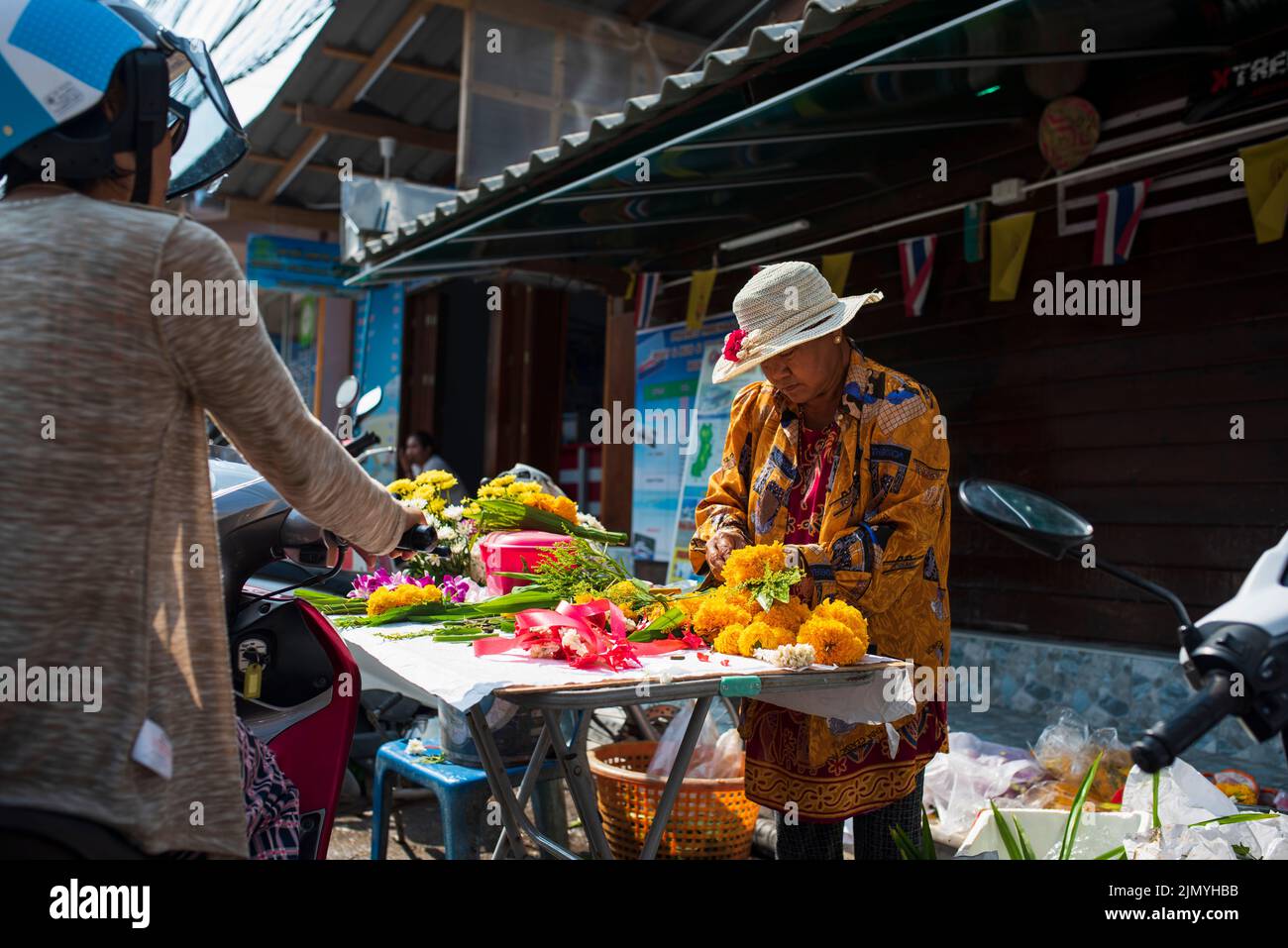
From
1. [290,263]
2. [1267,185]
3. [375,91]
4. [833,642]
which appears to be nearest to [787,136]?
[1267,185]

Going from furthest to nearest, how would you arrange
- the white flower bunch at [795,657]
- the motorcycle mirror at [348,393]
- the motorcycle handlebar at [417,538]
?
the motorcycle mirror at [348,393]
the white flower bunch at [795,657]
the motorcycle handlebar at [417,538]

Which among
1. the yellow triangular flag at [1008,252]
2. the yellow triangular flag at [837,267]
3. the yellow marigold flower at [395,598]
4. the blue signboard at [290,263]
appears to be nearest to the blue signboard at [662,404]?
the yellow triangular flag at [837,267]

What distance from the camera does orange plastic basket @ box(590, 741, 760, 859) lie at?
3.76 meters

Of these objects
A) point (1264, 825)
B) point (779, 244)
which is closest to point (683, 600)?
point (1264, 825)

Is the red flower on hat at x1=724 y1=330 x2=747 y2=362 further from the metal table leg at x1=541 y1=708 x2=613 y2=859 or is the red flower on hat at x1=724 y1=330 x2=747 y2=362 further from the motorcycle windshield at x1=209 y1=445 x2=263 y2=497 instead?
the motorcycle windshield at x1=209 y1=445 x2=263 y2=497

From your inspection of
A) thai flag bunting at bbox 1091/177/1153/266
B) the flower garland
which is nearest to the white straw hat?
the flower garland

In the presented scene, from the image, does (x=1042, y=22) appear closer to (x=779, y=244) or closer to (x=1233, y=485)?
(x=1233, y=485)

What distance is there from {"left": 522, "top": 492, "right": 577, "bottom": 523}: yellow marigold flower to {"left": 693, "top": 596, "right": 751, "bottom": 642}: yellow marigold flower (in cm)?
114

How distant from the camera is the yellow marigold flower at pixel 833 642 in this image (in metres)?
2.44

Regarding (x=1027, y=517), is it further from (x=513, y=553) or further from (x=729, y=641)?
(x=513, y=553)

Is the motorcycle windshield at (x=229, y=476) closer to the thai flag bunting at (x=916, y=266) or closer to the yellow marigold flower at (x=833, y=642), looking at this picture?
the yellow marigold flower at (x=833, y=642)

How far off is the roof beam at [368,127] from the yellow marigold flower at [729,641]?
9.81 meters

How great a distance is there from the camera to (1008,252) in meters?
5.88
